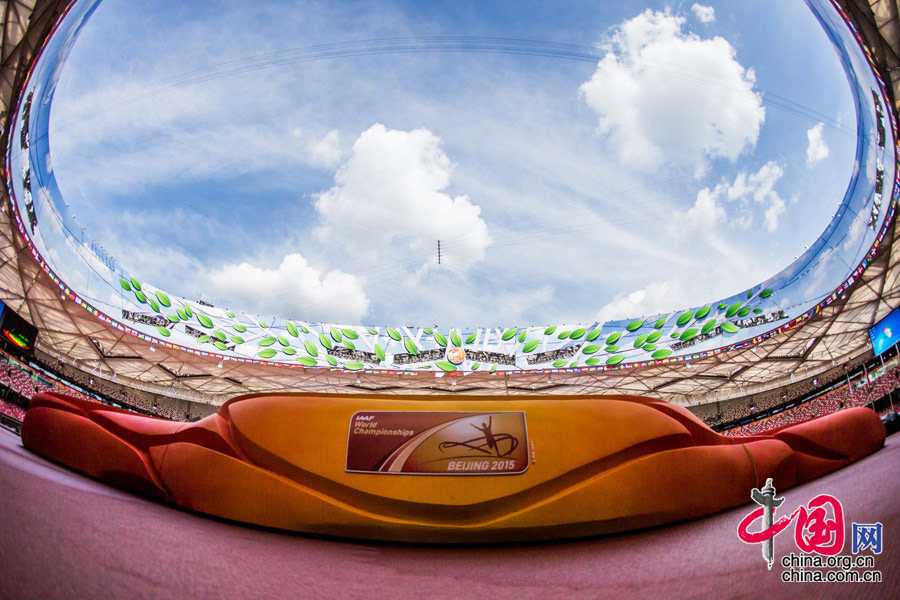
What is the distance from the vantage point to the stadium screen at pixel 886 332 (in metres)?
20.6

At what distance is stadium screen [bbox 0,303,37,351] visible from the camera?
20.4 m

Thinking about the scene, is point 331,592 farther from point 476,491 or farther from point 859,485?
point 859,485

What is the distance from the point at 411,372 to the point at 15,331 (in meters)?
21.5

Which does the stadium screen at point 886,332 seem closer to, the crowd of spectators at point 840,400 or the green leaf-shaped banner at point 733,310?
the crowd of spectators at point 840,400

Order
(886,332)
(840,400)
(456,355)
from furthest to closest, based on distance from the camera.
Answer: (456,355) < (840,400) < (886,332)

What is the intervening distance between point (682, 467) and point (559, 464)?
178 centimetres

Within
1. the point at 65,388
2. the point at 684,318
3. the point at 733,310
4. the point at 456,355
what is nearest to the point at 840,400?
the point at 733,310

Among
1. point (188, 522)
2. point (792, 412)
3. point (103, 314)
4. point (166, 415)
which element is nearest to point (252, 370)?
point (103, 314)

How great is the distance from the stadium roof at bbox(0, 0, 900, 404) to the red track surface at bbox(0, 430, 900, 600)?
14173 millimetres

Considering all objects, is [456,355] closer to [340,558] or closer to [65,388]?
[65,388]

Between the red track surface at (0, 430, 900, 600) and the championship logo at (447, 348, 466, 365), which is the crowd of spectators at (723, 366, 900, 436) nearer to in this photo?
the championship logo at (447, 348, 466, 365)

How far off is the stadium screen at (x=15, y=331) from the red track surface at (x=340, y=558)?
20691mm

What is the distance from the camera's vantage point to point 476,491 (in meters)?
5.92

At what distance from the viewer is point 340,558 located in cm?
502
